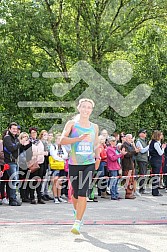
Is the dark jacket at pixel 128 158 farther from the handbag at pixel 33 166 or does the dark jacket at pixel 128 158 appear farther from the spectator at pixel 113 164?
the handbag at pixel 33 166

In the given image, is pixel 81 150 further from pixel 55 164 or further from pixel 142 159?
pixel 142 159

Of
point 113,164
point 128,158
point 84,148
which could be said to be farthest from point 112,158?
point 84,148

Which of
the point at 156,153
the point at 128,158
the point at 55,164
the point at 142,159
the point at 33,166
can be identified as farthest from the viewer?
the point at 142,159

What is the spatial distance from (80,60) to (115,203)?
33.2 feet

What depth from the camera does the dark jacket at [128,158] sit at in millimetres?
13516

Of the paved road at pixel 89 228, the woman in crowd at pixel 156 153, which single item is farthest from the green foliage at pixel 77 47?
the paved road at pixel 89 228

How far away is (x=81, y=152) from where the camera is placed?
7.58 metres

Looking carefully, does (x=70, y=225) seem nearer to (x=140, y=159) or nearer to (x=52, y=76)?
(x=140, y=159)

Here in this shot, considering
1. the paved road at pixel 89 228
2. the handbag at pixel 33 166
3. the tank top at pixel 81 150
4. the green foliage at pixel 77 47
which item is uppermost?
the green foliage at pixel 77 47

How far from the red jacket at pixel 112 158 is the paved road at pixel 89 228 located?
62.0 inches

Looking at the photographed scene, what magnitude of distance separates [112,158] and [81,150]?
18.7ft

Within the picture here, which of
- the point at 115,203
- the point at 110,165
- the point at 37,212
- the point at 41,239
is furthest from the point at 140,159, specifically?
the point at 41,239

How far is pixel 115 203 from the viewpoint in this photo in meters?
12.2

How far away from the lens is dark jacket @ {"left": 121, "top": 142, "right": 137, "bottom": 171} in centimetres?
1352
